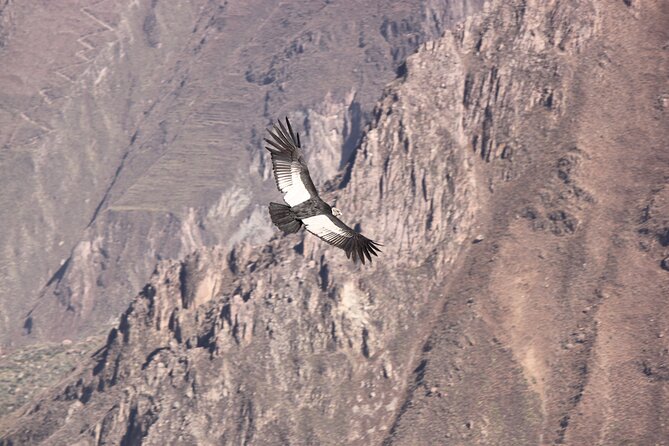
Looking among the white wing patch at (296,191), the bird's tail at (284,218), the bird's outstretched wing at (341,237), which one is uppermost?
the white wing patch at (296,191)

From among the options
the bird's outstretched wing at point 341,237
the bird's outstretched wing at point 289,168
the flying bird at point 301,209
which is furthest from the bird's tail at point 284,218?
the bird's outstretched wing at point 289,168

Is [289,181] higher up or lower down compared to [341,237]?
higher up

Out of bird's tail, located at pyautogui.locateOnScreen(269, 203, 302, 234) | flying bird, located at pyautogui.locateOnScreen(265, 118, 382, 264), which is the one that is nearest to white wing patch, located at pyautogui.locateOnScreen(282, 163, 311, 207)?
flying bird, located at pyautogui.locateOnScreen(265, 118, 382, 264)

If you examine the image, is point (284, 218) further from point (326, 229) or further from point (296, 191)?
point (296, 191)

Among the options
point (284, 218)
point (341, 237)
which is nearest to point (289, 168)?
point (284, 218)

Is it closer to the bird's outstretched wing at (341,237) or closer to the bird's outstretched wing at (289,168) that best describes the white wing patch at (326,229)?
the bird's outstretched wing at (341,237)
